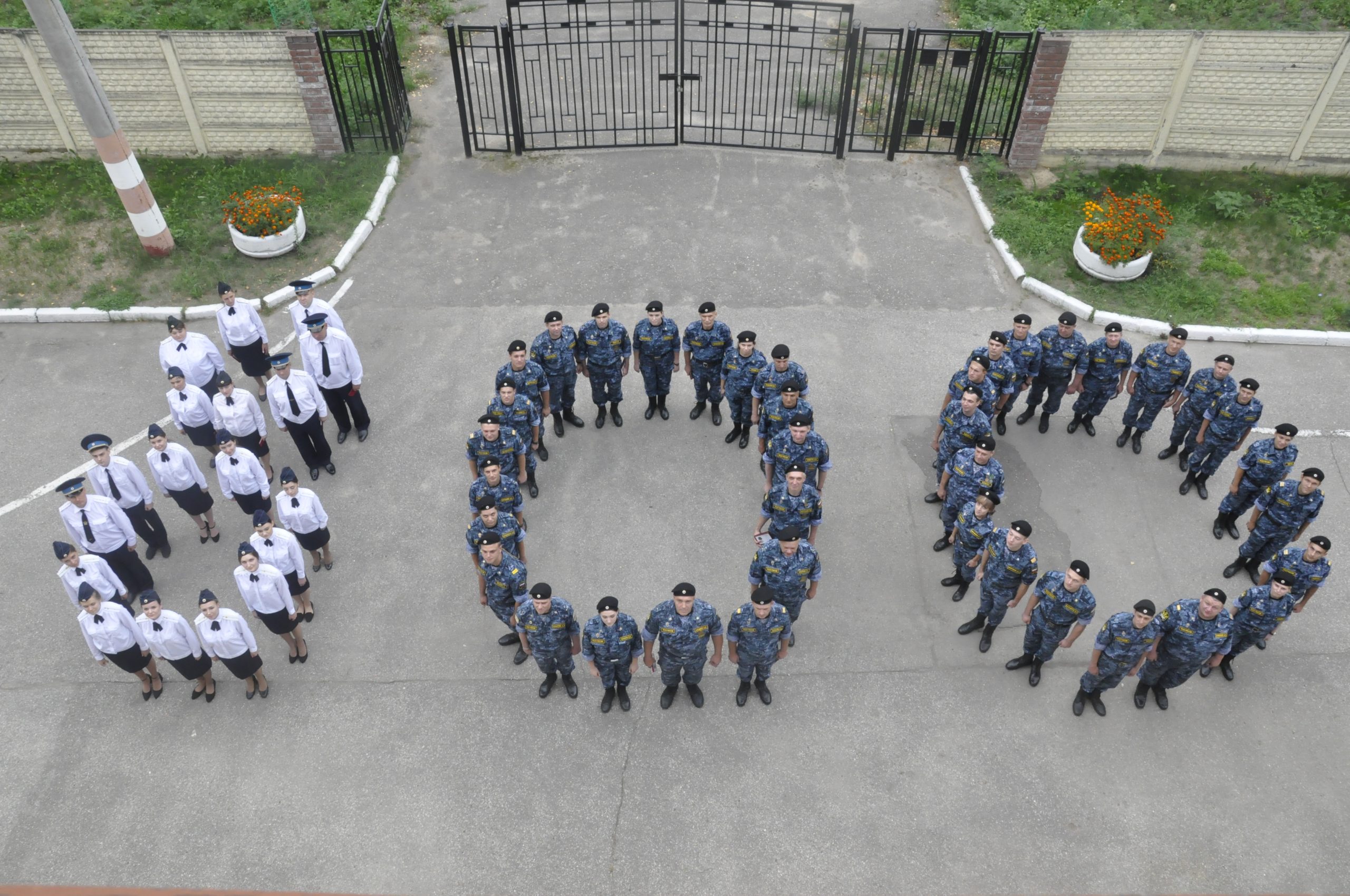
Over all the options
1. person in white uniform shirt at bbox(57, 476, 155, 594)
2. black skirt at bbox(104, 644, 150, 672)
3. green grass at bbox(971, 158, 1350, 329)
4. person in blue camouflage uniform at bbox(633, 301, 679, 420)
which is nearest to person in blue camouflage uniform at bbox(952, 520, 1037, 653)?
person in blue camouflage uniform at bbox(633, 301, 679, 420)

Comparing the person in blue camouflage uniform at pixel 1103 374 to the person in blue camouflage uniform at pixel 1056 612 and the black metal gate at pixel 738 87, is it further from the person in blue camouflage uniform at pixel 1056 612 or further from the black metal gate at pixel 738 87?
the black metal gate at pixel 738 87

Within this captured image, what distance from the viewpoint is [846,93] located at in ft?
45.4

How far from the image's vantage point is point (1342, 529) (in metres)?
9.15

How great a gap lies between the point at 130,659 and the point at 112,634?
341 millimetres

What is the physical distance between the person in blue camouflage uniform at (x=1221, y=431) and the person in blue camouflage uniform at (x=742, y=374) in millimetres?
4397

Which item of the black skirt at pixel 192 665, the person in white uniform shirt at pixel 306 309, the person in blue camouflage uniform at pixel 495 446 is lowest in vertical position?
the black skirt at pixel 192 665

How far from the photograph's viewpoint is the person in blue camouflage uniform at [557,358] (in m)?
9.64

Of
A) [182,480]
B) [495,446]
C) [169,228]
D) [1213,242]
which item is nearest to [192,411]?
[182,480]

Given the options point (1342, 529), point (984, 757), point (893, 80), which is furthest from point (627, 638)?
point (893, 80)

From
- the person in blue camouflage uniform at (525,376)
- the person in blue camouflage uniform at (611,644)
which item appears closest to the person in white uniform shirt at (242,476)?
the person in blue camouflage uniform at (525,376)

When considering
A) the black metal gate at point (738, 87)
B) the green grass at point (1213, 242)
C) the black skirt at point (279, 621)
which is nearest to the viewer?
the black skirt at point (279, 621)

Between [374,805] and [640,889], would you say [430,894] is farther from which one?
[640,889]

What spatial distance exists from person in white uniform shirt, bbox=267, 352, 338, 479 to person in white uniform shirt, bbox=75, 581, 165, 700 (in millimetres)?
2347

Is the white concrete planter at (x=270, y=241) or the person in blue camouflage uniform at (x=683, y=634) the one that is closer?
the person in blue camouflage uniform at (x=683, y=634)
